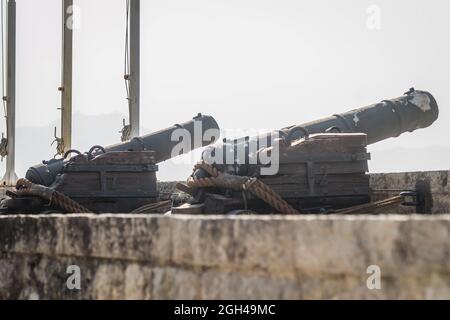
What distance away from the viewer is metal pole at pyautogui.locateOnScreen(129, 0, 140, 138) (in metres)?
19.7

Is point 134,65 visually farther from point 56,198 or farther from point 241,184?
point 241,184

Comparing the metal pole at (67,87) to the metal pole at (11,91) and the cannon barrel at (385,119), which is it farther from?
the cannon barrel at (385,119)

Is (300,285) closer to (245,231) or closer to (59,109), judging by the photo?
(245,231)

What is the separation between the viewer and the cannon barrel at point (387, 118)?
9664 millimetres

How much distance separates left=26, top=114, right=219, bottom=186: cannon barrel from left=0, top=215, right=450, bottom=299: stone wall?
7413mm

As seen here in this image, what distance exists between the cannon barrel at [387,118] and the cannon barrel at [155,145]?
342 centimetres

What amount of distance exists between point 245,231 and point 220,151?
5634 mm

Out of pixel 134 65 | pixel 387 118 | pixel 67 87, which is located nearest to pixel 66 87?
pixel 67 87

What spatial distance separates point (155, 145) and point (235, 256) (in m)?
9.18

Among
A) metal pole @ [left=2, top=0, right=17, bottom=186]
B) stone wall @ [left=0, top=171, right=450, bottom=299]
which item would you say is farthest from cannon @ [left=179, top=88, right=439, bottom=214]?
metal pole @ [left=2, top=0, right=17, bottom=186]

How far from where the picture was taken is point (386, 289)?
9.49 feet

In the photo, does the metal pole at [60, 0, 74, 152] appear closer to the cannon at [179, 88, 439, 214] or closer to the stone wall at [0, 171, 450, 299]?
the cannon at [179, 88, 439, 214]

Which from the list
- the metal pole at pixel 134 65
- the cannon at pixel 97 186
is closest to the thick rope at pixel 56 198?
the cannon at pixel 97 186
